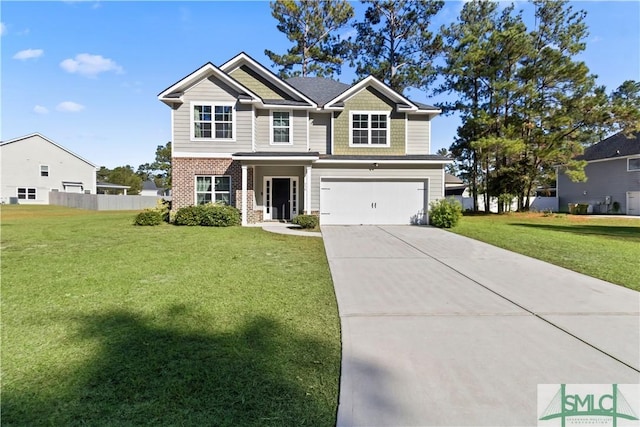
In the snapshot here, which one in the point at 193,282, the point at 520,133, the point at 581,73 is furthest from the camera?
the point at 520,133

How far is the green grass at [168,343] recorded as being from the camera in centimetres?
253

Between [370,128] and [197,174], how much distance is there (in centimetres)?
871

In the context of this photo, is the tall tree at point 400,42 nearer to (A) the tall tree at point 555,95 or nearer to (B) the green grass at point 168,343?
A: (A) the tall tree at point 555,95

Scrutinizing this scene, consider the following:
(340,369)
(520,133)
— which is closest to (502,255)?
(340,369)

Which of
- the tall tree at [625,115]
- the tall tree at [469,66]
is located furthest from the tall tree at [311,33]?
the tall tree at [625,115]

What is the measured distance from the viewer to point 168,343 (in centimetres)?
354

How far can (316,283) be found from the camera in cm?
602

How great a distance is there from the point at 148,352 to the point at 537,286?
20.4ft

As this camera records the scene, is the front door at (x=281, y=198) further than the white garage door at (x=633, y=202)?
No

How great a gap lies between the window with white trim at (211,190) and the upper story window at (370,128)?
6697mm

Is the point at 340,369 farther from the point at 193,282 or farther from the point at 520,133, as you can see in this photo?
the point at 520,133

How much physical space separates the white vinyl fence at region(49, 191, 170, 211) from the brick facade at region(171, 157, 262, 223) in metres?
20.1

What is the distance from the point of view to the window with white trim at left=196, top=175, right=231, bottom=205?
15586 mm

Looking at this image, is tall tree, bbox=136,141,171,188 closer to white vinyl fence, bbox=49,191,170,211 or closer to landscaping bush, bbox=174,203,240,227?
white vinyl fence, bbox=49,191,170,211
